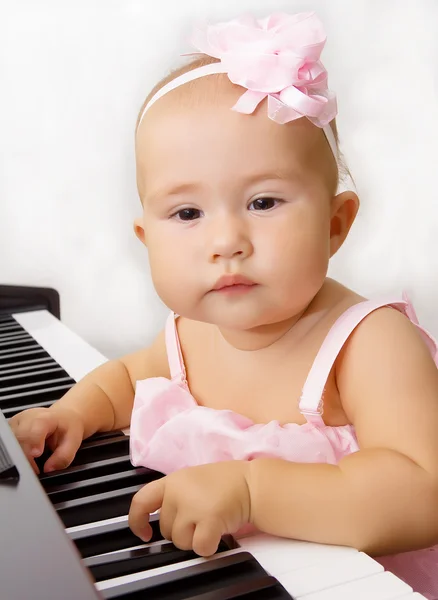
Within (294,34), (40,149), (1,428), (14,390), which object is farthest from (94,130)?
(1,428)

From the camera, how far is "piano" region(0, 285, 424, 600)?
49 centimetres

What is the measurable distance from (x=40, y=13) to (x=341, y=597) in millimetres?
1766

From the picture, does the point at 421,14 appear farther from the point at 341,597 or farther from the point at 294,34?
the point at 341,597

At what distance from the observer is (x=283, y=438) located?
32.0 inches

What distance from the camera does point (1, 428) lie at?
2.36ft

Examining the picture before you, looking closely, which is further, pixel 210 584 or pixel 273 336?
pixel 273 336

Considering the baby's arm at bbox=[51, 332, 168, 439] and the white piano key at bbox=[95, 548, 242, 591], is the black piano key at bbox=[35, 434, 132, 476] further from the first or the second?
the white piano key at bbox=[95, 548, 242, 591]

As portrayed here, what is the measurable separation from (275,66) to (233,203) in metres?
0.16

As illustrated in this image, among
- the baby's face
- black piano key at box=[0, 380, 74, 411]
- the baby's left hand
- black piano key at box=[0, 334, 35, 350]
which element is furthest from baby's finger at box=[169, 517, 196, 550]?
black piano key at box=[0, 334, 35, 350]

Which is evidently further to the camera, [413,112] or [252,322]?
[413,112]

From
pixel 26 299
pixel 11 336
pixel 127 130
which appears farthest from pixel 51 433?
pixel 127 130

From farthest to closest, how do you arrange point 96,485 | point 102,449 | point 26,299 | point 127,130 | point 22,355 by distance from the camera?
point 127,130
point 26,299
point 22,355
point 102,449
point 96,485

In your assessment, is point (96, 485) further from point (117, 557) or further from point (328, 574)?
point (328, 574)

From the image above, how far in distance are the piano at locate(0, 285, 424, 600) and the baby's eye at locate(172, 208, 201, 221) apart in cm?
27
